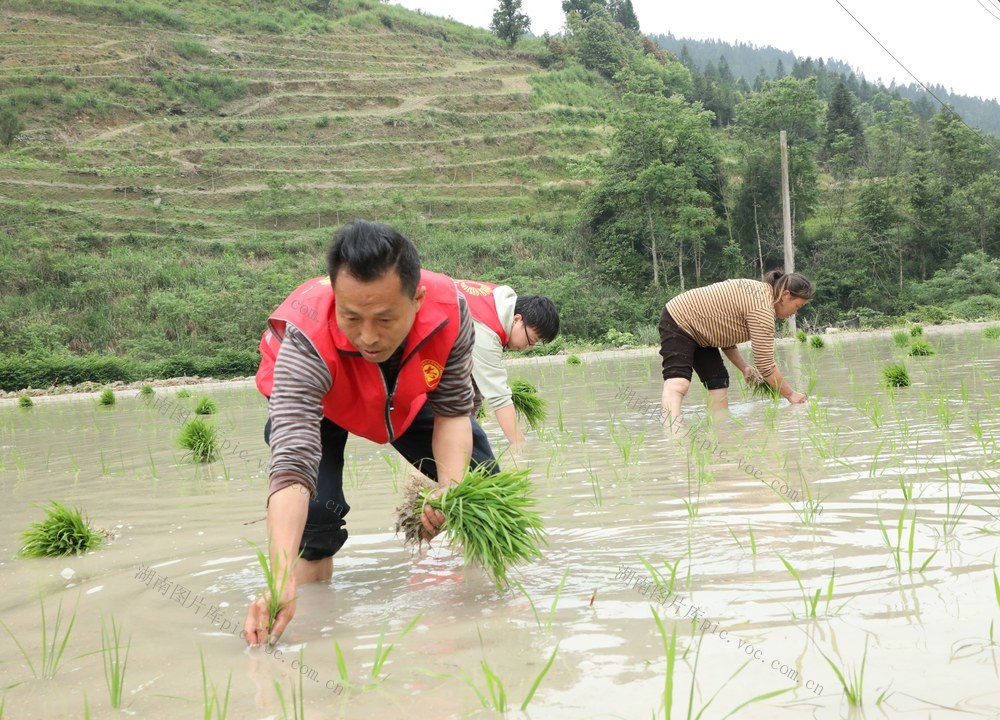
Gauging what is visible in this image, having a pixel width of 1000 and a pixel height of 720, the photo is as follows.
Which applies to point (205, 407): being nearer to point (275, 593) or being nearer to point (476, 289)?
point (476, 289)

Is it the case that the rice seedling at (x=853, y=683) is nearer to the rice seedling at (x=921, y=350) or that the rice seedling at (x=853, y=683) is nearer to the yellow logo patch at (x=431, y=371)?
the yellow logo patch at (x=431, y=371)

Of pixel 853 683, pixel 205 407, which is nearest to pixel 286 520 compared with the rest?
pixel 853 683

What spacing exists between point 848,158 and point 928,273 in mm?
6083

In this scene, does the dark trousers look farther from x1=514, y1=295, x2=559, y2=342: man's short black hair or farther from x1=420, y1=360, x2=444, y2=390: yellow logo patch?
x1=514, y1=295, x2=559, y2=342: man's short black hair

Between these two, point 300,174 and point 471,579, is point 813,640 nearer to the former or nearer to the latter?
point 471,579

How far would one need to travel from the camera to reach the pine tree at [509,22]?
6241cm

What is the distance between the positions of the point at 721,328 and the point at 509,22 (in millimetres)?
62126

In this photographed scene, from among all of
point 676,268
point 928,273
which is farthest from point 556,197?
point 928,273

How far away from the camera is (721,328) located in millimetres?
5691

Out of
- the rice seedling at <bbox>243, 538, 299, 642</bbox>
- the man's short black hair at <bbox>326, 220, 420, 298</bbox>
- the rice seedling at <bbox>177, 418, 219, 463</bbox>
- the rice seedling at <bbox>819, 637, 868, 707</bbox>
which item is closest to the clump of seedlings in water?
the rice seedling at <bbox>243, 538, 299, 642</bbox>

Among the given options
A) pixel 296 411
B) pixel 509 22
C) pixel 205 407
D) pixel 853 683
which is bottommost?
pixel 205 407

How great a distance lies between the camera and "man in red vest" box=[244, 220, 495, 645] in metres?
2.03

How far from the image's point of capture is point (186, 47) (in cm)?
4647

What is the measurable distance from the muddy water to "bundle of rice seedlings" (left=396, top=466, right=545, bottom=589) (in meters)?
0.10
